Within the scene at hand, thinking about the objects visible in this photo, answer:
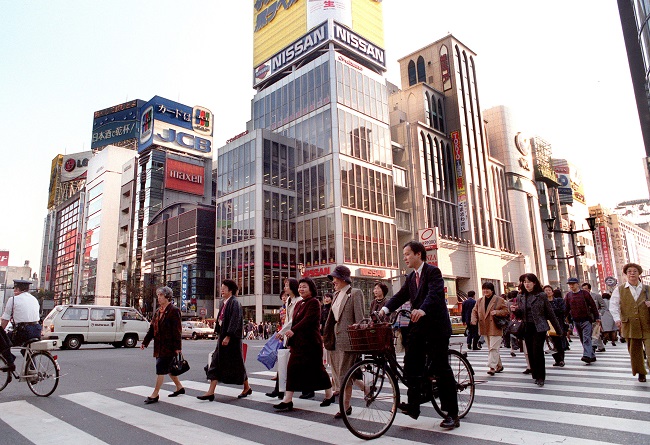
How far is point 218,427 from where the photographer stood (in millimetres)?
4738

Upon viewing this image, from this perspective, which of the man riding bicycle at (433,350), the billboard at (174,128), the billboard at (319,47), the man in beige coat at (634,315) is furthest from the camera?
the billboard at (174,128)

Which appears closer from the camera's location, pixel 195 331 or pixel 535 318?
pixel 535 318

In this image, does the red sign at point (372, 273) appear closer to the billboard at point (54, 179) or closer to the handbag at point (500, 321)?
the handbag at point (500, 321)

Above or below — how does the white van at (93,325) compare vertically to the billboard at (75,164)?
below

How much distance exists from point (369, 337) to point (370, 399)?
0.62 m

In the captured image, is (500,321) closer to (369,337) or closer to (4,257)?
(369,337)

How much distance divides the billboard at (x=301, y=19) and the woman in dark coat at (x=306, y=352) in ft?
166

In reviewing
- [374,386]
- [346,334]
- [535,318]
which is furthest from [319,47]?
[374,386]

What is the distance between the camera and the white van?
18281mm

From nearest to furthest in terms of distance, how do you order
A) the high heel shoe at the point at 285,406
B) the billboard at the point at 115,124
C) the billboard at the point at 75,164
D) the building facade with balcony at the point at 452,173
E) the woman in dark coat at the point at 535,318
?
1. the high heel shoe at the point at 285,406
2. the woman in dark coat at the point at 535,318
3. the building facade with balcony at the point at 452,173
4. the billboard at the point at 115,124
5. the billboard at the point at 75,164

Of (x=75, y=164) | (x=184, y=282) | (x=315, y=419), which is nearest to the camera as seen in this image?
(x=315, y=419)

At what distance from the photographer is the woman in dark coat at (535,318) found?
7000 mm

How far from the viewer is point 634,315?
667cm

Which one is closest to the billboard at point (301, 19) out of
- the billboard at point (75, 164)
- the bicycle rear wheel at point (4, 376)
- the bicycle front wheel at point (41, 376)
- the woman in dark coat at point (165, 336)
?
the woman in dark coat at point (165, 336)
